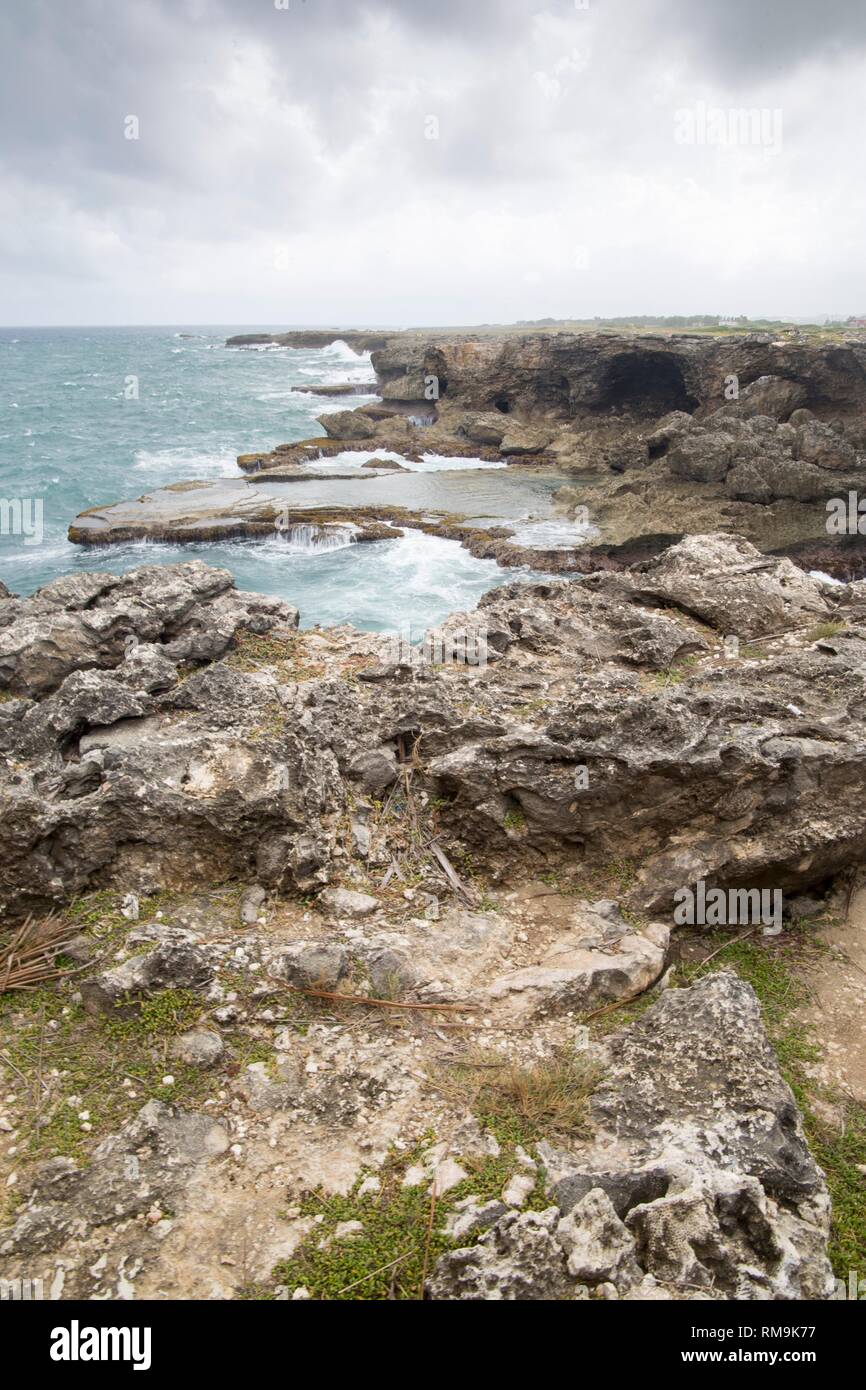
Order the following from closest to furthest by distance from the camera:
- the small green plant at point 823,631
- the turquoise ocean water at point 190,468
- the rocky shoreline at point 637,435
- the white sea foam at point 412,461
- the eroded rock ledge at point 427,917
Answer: the eroded rock ledge at point 427,917
the small green plant at point 823,631
the turquoise ocean water at point 190,468
the rocky shoreline at point 637,435
the white sea foam at point 412,461

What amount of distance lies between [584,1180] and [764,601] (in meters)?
8.87

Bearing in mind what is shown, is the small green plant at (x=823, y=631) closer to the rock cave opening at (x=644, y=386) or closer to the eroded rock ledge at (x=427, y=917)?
the eroded rock ledge at (x=427, y=917)

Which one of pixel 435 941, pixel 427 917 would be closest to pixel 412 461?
pixel 427 917

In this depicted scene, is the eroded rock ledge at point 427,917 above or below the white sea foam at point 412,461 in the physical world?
below

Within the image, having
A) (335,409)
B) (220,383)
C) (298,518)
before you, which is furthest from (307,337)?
(298,518)

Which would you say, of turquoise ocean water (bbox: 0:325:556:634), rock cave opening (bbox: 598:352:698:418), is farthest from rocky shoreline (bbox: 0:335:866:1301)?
rock cave opening (bbox: 598:352:698:418)

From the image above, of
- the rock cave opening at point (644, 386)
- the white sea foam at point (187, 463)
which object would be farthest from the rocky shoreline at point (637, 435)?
the white sea foam at point (187, 463)

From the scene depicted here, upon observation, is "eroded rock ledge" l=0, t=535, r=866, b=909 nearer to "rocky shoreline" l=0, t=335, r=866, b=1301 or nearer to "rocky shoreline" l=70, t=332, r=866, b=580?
"rocky shoreline" l=0, t=335, r=866, b=1301

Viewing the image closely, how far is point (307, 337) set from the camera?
15500 cm

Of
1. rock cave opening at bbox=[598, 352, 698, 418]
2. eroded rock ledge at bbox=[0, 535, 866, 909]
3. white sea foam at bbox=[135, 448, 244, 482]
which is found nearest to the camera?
eroded rock ledge at bbox=[0, 535, 866, 909]

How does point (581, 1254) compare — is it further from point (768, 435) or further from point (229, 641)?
point (768, 435)

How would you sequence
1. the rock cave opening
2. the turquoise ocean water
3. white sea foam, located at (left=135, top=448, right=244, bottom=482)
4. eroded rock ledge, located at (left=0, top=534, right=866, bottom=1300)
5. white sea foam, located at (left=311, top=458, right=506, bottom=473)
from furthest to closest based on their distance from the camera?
the rock cave opening, white sea foam, located at (left=311, top=458, right=506, bottom=473), white sea foam, located at (left=135, top=448, right=244, bottom=482), the turquoise ocean water, eroded rock ledge, located at (left=0, top=534, right=866, bottom=1300)

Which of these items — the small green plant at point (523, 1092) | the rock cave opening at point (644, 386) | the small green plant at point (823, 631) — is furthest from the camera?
the rock cave opening at point (644, 386)

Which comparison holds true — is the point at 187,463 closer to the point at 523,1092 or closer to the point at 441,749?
the point at 441,749
